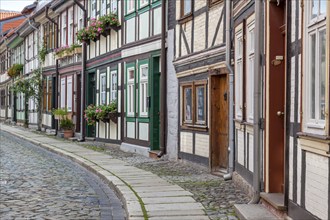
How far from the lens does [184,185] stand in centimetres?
1027

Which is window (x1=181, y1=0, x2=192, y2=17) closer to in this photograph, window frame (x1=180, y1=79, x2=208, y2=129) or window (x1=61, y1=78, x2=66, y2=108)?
window frame (x1=180, y1=79, x2=208, y2=129)

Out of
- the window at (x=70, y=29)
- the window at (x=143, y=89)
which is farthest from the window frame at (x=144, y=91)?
the window at (x=70, y=29)

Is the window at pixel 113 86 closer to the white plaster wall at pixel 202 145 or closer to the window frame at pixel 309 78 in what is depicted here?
the white plaster wall at pixel 202 145

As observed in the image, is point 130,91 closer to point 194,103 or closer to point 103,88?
point 103,88

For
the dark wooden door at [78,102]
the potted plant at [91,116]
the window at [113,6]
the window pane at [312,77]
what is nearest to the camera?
the window pane at [312,77]

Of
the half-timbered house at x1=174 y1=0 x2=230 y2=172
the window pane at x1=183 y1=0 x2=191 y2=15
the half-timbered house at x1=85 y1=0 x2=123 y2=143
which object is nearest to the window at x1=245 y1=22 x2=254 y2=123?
the half-timbered house at x1=174 y1=0 x2=230 y2=172

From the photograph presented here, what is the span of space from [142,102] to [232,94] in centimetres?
692

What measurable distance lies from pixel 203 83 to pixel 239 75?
2.39 m

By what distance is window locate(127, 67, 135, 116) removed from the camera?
1821 cm

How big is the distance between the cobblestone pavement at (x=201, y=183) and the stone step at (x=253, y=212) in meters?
0.12

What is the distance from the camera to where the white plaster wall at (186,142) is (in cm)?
1347

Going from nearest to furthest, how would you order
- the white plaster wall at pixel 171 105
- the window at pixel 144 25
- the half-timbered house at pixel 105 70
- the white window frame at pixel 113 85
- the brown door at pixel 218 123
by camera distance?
the brown door at pixel 218 123
the white plaster wall at pixel 171 105
the window at pixel 144 25
the half-timbered house at pixel 105 70
the white window frame at pixel 113 85

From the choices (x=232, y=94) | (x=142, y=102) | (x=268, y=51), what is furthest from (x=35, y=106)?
(x=268, y=51)

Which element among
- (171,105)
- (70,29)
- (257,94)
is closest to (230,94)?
(257,94)
